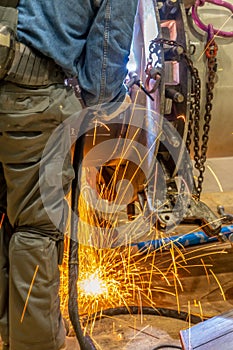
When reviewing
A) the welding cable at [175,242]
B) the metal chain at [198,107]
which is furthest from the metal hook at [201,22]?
the welding cable at [175,242]

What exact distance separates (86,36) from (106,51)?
13cm

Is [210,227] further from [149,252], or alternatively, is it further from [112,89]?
[112,89]

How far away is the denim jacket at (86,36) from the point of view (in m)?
2.10

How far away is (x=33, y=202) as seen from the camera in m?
2.28

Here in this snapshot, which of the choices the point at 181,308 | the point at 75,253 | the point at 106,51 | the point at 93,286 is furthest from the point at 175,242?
the point at 106,51

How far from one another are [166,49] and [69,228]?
988 mm

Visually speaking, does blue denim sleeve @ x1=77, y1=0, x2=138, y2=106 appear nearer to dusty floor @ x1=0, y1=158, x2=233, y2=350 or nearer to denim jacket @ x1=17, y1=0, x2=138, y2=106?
denim jacket @ x1=17, y1=0, x2=138, y2=106

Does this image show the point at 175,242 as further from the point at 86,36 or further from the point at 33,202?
the point at 86,36

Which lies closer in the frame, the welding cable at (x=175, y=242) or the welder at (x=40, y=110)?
the welder at (x=40, y=110)

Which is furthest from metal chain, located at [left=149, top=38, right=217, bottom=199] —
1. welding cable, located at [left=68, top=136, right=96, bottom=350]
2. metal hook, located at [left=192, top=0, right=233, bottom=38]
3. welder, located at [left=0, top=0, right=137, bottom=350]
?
welding cable, located at [left=68, top=136, right=96, bottom=350]

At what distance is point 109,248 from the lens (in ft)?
11.2

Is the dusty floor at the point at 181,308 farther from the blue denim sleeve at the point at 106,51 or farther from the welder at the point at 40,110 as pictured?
the blue denim sleeve at the point at 106,51

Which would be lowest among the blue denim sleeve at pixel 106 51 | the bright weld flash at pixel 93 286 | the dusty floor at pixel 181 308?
the dusty floor at pixel 181 308

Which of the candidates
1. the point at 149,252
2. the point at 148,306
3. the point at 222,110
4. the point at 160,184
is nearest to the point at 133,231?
the point at 149,252
